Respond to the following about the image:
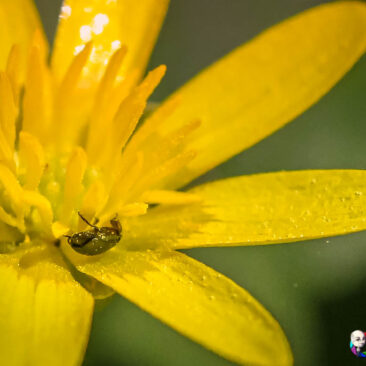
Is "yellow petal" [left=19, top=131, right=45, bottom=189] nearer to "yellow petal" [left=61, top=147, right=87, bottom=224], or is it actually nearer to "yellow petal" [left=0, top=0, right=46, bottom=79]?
"yellow petal" [left=61, top=147, right=87, bottom=224]

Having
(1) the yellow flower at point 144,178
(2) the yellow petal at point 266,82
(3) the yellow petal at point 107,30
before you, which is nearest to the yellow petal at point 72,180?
(1) the yellow flower at point 144,178

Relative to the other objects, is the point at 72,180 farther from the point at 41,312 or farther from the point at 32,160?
the point at 41,312

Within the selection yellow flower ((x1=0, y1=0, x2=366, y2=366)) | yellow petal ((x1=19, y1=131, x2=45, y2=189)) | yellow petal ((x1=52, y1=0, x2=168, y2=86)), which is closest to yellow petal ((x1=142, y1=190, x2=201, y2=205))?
yellow flower ((x1=0, y1=0, x2=366, y2=366))

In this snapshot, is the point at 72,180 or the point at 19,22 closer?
the point at 72,180

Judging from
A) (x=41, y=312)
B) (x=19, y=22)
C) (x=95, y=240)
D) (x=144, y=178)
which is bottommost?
(x=41, y=312)

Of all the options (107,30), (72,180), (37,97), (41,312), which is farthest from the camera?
(107,30)

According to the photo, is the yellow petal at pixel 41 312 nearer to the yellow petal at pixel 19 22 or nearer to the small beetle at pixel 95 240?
the small beetle at pixel 95 240

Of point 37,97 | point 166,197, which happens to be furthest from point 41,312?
point 37,97
